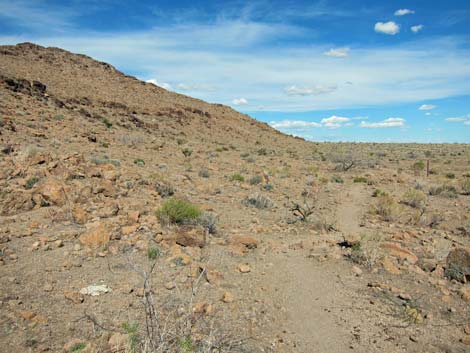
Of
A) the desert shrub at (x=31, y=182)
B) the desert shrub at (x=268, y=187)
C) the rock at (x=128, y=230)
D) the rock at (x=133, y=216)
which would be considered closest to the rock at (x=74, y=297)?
the rock at (x=128, y=230)

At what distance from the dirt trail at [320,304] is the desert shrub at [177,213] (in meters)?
2.25

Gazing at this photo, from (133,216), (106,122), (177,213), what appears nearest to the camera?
(133,216)

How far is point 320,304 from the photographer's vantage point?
500 cm

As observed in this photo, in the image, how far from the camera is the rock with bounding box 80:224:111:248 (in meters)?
5.84

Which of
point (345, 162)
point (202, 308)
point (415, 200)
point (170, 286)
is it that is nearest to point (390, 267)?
point (202, 308)

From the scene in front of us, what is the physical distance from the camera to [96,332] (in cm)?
378

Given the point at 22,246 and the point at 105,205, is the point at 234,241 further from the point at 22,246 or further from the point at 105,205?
the point at 22,246

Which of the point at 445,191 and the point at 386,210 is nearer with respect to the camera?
the point at 386,210

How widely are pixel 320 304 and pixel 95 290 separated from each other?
3258mm

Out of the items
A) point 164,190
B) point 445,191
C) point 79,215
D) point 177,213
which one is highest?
point 445,191

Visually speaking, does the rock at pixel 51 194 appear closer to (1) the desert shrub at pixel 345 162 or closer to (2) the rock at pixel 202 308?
(2) the rock at pixel 202 308

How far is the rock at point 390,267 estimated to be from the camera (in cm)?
583

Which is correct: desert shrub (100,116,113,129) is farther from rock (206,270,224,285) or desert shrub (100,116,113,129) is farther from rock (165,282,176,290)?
rock (165,282,176,290)

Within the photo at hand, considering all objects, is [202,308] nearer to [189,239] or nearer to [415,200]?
[189,239]
